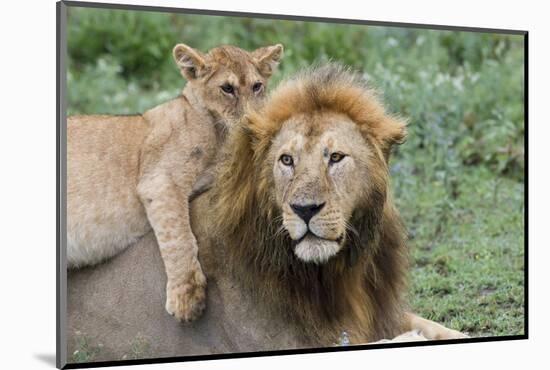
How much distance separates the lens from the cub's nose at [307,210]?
4105 millimetres

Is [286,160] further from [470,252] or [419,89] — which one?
[419,89]

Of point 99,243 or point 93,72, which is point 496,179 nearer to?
point 93,72

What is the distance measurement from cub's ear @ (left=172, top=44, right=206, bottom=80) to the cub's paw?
2.53ft

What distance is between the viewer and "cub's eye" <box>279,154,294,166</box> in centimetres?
425

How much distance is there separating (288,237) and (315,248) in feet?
0.41

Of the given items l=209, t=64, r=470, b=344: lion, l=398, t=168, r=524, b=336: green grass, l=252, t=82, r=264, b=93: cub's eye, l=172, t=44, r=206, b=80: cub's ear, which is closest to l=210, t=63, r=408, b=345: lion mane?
l=209, t=64, r=470, b=344: lion

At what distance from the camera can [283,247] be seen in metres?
4.24

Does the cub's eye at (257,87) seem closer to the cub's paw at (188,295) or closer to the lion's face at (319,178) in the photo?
the lion's face at (319,178)

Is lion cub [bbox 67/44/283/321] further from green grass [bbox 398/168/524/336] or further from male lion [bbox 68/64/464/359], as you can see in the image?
green grass [bbox 398/168/524/336]

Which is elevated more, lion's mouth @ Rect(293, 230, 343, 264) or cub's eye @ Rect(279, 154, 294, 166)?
cub's eye @ Rect(279, 154, 294, 166)

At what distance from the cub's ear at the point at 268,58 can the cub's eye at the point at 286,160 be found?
1.39 feet

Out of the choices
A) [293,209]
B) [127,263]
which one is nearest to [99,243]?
[127,263]

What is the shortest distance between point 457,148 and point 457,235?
2.54 ft

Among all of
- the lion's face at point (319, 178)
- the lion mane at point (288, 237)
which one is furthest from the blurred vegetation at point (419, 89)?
the lion's face at point (319, 178)
